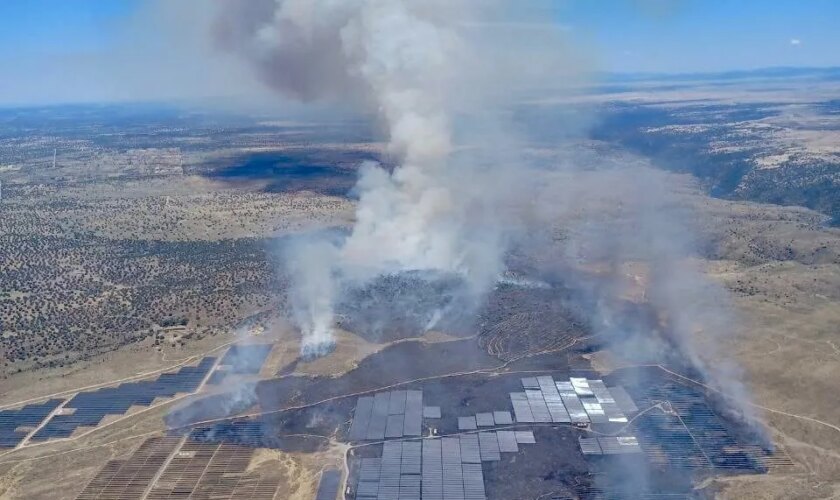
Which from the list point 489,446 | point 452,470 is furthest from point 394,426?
point 489,446

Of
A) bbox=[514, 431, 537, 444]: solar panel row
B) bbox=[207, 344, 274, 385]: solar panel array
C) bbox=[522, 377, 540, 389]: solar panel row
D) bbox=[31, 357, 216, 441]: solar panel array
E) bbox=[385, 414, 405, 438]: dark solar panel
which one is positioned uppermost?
bbox=[207, 344, 274, 385]: solar panel array

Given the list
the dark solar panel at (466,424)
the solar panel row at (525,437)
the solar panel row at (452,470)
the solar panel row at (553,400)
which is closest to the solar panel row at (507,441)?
the solar panel row at (525,437)

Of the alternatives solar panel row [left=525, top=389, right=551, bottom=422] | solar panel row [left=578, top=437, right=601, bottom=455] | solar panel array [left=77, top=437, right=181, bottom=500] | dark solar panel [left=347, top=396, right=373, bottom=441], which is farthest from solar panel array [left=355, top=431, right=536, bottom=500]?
solar panel array [left=77, top=437, right=181, bottom=500]

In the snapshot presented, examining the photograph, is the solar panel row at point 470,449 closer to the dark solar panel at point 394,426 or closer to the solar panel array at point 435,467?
the solar panel array at point 435,467

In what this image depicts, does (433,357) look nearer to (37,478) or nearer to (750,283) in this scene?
(37,478)

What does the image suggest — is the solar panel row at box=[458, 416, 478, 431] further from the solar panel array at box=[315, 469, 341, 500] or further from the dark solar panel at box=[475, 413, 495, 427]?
the solar panel array at box=[315, 469, 341, 500]

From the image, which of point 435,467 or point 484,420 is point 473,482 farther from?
point 484,420

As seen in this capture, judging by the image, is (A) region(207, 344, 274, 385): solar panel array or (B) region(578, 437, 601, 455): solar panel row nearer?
(B) region(578, 437, 601, 455): solar panel row

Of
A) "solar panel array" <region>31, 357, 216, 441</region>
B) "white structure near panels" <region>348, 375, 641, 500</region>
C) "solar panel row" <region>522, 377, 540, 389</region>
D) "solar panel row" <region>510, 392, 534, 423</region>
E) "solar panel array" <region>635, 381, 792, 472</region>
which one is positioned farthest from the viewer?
"solar panel row" <region>522, 377, 540, 389</region>
